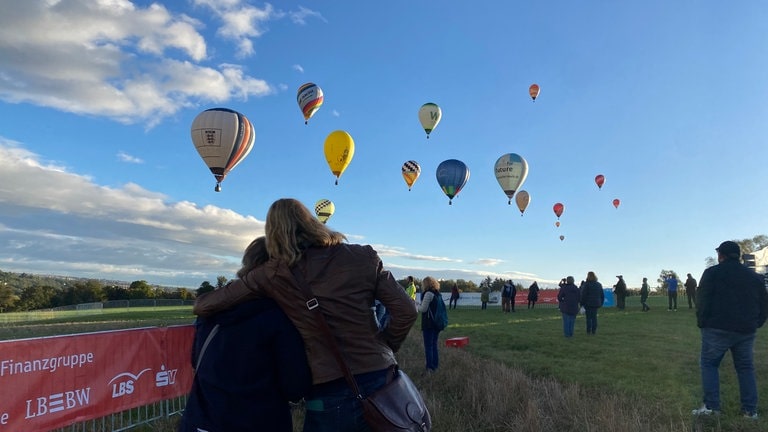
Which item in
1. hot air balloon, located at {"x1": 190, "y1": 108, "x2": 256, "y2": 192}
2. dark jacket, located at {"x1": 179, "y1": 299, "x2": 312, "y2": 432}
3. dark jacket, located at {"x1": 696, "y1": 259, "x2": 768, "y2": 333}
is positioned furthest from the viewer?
hot air balloon, located at {"x1": 190, "y1": 108, "x2": 256, "y2": 192}

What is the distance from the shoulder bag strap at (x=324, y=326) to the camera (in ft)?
8.60

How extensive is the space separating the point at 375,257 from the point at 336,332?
1.48 feet

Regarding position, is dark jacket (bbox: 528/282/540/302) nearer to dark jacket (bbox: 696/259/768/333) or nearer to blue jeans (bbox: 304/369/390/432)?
dark jacket (bbox: 696/259/768/333)

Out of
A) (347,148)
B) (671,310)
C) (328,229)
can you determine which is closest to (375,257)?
(328,229)

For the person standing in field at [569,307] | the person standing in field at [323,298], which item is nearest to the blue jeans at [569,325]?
the person standing in field at [569,307]

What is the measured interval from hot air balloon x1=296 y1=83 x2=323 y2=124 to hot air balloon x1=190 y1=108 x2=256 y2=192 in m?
6.42

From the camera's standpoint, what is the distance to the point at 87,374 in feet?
17.5

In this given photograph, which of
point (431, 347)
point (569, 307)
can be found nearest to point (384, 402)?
point (431, 347)

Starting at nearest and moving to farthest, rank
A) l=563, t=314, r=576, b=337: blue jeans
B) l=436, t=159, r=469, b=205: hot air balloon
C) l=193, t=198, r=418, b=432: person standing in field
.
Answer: l=193, t=198, r=418, b=432: person standing in field → l=563, t=314, r=576, b=337: blue jeans → l=436, t=159, r=469, b=205: hot air balloon

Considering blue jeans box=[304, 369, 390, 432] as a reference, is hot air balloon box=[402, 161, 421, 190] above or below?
above

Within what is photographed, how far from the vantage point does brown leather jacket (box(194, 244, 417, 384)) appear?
2.60 metres

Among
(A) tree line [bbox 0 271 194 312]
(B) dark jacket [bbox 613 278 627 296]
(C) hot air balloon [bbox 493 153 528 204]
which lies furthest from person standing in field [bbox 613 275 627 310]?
(A) tree line [bbox 0 271 194 312]

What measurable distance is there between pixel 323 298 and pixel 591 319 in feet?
44.6

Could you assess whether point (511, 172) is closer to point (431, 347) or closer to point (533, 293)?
point (533, 293)
